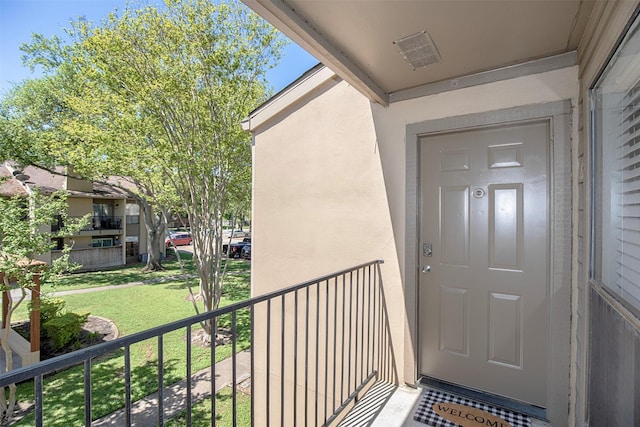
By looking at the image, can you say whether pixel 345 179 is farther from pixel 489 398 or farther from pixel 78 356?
pixel 78 356

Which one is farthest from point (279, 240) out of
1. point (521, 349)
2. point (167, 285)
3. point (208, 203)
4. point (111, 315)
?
point (167, 285)

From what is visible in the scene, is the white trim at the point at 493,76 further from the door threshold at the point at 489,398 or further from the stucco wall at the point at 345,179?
the door threshold at the point at 489,398

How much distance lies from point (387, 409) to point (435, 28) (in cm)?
239

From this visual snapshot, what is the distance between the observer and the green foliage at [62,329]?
6723mm

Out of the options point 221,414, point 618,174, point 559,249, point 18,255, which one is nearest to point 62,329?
point 18,255

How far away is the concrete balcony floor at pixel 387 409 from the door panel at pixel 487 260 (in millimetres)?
243

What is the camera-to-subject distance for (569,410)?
1881 millimetres

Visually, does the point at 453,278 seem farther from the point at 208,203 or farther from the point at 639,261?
the point at 208,203

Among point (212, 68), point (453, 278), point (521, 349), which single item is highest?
point (212, 68)

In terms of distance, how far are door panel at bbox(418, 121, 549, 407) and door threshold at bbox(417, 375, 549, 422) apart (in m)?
0.04

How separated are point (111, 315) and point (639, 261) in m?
10.6

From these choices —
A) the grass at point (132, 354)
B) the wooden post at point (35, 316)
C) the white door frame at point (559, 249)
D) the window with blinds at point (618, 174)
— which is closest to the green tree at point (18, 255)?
the wooden post at point (35, 316)

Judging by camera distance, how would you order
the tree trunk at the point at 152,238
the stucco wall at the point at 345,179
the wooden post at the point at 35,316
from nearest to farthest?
the stucco wall at the point at 345,179, the wooden post at the point at 35,316, the tree trunk at the point at 152,238

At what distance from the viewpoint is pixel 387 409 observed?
212 cm
